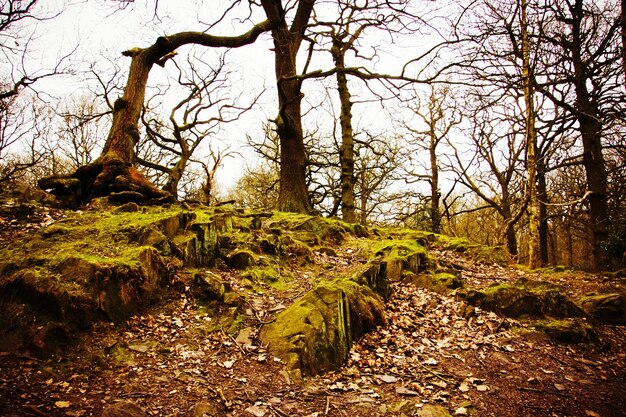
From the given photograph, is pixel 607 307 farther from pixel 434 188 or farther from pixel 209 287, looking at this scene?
pixel 434 188

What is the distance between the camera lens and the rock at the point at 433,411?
9.78 ft

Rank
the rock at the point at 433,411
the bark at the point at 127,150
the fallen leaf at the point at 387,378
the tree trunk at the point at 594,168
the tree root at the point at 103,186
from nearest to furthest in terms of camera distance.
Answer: the rock at the point at 433,411 < the fallen leaf at the point at 387,378 < the tree root at the point at 103,186 < the bark at the point at 127,150 < the tree trunk at the point at 594,168

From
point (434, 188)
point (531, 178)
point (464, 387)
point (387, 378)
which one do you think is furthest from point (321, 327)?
point (434, 188)

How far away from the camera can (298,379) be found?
3.39 metres

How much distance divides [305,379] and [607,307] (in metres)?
5.28

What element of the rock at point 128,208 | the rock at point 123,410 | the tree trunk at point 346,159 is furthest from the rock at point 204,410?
the tree trunk at point 346,159

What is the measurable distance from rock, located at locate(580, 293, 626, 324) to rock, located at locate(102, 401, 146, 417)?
664cm

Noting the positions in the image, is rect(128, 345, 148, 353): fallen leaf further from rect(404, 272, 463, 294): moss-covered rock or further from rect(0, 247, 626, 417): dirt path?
rect(404, 272, 463, 294): moss-covered rock

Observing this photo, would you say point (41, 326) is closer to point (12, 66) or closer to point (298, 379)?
point (298, 379)

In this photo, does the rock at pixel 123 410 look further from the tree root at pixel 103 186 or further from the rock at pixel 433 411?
the tree root at pixel 103 186

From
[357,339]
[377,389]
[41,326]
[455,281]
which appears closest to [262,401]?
[377,389]

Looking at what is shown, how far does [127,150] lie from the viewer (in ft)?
22.5

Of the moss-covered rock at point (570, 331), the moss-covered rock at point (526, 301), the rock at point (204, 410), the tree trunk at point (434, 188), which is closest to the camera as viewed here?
the rock at point (204, 410)

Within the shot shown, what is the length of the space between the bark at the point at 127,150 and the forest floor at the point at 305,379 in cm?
177
